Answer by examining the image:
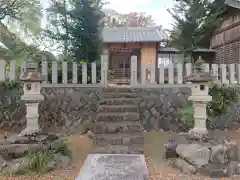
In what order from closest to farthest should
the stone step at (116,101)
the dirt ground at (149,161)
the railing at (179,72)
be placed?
the dirt ground at (149,161)
the stone step at (116,101)
the railing at (179,72)

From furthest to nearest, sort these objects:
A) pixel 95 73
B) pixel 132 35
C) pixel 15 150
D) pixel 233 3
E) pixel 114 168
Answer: pixel 132 35, pixel 233 3, pixel 95 73, pixel 15 150, pixel 114 168

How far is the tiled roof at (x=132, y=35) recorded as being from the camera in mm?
13242

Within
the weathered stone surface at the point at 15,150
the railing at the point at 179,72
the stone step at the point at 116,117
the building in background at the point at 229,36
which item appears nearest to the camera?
the weathered stone surface at the point at 15,150

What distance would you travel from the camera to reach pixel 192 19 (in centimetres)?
1269

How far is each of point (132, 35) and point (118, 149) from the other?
10.3 meters

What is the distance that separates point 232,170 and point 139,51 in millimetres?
10152

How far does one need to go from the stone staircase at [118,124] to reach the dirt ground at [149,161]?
41cm

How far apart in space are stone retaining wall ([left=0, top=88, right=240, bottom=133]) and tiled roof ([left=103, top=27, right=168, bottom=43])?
632cm

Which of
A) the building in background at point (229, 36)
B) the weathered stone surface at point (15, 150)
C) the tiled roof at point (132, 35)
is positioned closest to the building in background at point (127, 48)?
the tiled roof at point (132, 35)

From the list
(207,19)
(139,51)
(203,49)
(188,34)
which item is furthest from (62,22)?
(203,49)

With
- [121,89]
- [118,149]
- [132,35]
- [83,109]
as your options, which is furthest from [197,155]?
[132,35]

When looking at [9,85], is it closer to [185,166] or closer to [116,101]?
[116,101]

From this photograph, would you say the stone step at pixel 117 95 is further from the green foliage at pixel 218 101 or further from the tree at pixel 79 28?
the tree at pixel 79 28

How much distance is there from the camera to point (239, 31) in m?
11.9
